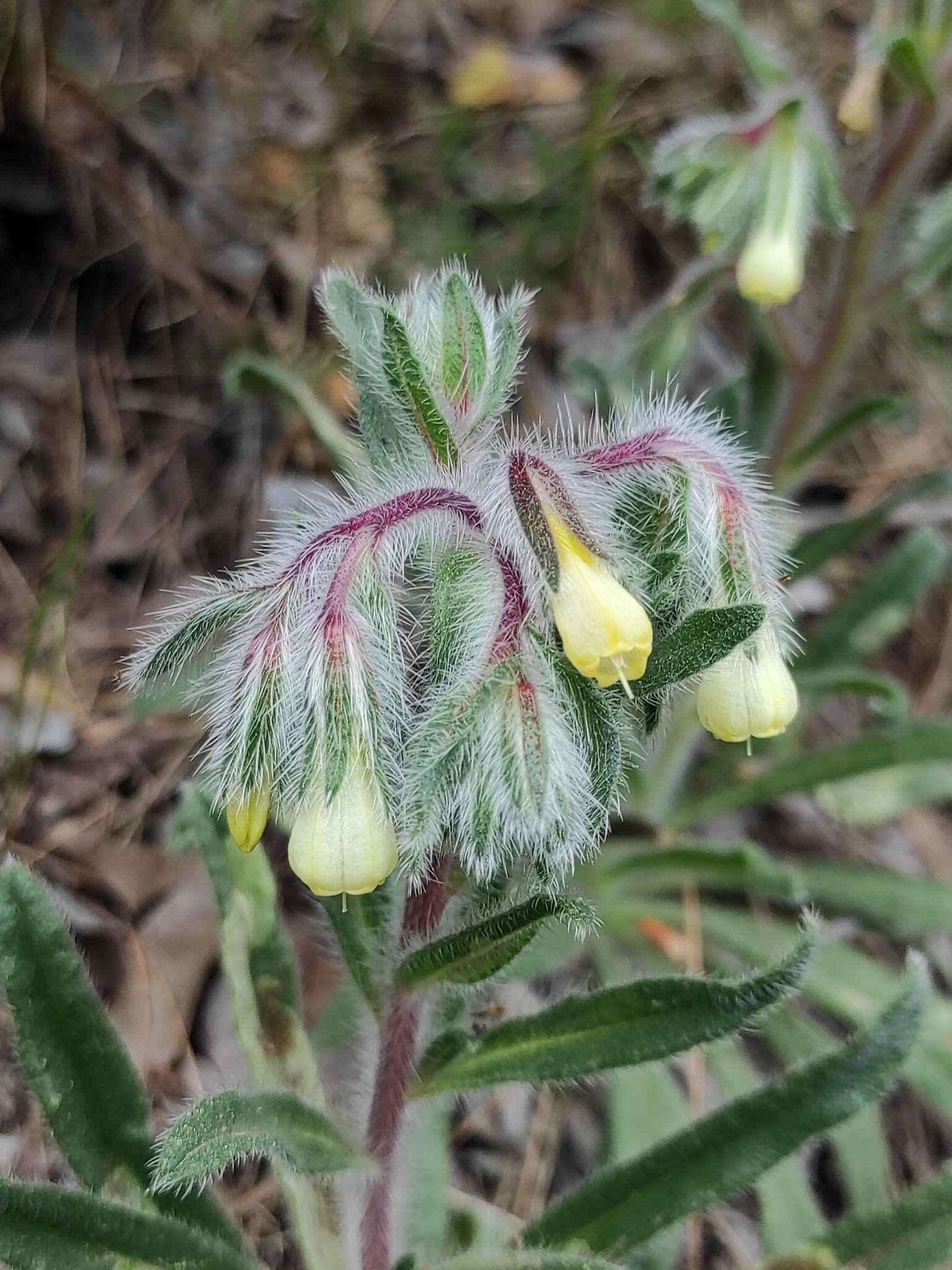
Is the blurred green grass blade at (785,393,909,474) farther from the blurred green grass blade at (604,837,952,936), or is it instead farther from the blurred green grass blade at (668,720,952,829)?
the blurred green grass blade at (604,837,952,936)

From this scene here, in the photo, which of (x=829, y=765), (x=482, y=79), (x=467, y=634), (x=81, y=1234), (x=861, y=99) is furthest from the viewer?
(x=482, y=79)

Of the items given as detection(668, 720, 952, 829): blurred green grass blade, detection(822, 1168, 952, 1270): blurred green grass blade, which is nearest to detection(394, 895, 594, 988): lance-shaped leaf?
detection(822, 1168, 952, 1270): blurred green grass blade

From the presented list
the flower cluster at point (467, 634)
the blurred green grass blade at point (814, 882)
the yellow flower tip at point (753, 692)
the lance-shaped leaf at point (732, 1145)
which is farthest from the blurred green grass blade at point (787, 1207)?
the flower cluster at point (467, 634)

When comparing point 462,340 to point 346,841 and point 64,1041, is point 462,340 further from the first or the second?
point 64,1041

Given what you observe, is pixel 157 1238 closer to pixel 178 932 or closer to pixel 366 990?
pixel 366 990

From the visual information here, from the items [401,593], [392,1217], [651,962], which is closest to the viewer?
[401,593]

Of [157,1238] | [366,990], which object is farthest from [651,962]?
[157,1238]

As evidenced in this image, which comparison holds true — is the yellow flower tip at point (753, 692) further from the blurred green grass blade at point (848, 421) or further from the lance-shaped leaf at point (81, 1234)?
the blurred green grass blade at point (848, 421)

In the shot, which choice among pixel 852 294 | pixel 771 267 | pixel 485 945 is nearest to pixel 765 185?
pixel 771 267
